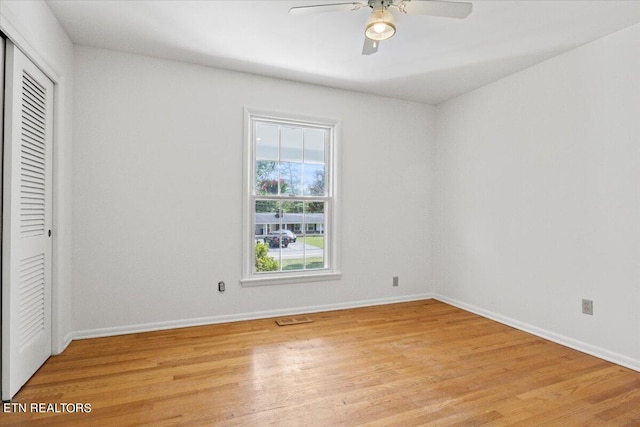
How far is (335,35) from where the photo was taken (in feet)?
9.21

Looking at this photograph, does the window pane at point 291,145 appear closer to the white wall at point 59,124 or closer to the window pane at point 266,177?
the window pane at point 266,177

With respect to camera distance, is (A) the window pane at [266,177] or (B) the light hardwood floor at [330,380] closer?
(B) the light hardwood floor at [330,380]

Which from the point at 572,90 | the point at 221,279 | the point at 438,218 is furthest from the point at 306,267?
the point at 572,90

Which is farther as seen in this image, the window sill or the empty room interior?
the window sill

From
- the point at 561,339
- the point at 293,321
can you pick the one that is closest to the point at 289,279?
the point at 293,321

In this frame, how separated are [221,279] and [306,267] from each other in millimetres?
969

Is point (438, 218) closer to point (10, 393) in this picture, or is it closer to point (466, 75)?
point (466, 75)

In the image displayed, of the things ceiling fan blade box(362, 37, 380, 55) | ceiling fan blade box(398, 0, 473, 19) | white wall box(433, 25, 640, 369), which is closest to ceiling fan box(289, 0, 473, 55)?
ceiling fan blade box(398, 0, 473, 19)

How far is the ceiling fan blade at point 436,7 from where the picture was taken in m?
1.98

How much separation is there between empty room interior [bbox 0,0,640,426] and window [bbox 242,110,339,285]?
0.02m

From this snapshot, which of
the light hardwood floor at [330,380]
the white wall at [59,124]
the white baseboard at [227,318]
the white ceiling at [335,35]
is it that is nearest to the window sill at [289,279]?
the white baseboard at [227,318]

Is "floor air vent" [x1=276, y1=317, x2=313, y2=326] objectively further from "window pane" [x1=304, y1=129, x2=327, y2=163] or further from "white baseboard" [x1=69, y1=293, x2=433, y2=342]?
"window pane" [x1=304, y1=129, x2=327, y2=163]

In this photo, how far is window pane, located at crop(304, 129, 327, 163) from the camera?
13.0 ft

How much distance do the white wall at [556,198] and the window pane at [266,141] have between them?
220cm
